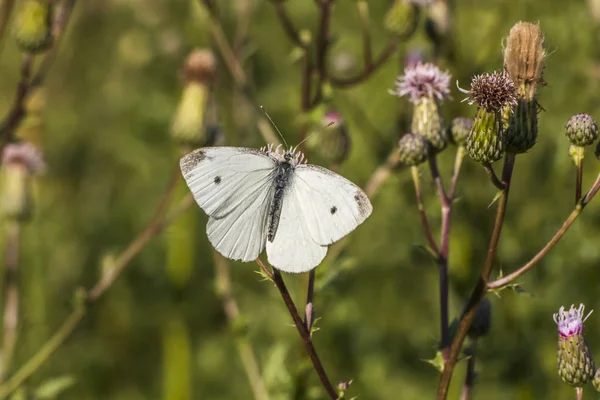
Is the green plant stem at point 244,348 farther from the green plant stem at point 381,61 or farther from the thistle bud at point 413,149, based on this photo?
the thistle bud at point 413,149

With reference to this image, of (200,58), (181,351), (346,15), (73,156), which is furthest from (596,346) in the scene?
(73,156)

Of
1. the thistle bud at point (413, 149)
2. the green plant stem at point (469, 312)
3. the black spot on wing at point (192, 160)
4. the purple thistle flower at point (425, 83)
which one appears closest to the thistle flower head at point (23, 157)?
the black spot on wing at point (192, 160)

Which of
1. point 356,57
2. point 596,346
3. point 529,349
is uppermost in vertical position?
point 356,57

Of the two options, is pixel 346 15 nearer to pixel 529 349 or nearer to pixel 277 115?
pixel 277 115

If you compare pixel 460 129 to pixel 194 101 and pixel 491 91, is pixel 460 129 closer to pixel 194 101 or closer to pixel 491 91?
pixel 491 91

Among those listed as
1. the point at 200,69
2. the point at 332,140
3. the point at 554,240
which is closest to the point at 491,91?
the point at 554,240

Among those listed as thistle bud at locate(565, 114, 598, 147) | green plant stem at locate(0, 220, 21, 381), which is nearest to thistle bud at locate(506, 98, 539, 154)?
thistle bud at locate(565, 114, 598, 147)

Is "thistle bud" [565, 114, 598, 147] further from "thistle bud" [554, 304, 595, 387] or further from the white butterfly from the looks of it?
the white butterfly
